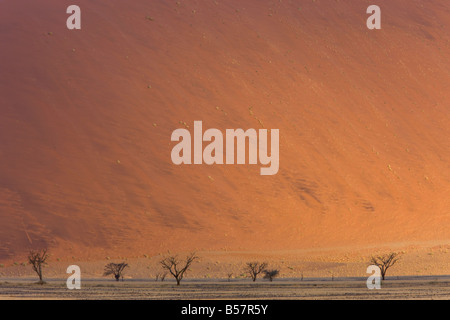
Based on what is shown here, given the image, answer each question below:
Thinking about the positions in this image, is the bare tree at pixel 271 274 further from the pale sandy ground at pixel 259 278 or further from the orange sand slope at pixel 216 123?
the orange sand slope at pixel 216 123

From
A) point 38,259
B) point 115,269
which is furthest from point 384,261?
point 38,259

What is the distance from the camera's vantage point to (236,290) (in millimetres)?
17672

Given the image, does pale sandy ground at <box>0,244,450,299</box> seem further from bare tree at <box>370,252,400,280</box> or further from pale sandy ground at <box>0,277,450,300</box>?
bare tree at <box>370,252,400,280</box>

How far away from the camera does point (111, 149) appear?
29.2 meters

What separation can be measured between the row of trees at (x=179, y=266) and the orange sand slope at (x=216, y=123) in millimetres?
1302

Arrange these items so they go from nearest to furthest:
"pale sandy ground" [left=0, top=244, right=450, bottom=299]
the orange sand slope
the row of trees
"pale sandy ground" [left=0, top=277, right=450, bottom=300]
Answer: "pale sandy ground" [left=0, top=277, right=450, bottom=300]
"pale sandy ground" [left=0, top=244, right=450, bottom=299]
the row of trees
the orange sand slope

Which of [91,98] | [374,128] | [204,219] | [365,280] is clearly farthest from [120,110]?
[365,280]

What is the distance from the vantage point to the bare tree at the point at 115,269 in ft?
73.6

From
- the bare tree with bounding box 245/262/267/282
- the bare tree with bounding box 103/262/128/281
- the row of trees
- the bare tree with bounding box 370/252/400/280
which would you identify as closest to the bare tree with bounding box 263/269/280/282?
the row of trees

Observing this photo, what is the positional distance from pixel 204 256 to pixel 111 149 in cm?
708

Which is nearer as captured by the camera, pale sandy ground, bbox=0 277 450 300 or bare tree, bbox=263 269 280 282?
pale sandy ground, bbox=0 277 450 300

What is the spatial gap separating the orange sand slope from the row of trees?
1302 mm

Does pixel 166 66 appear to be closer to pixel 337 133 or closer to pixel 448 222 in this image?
pixel 337 133

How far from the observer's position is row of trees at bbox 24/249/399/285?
854 inches
